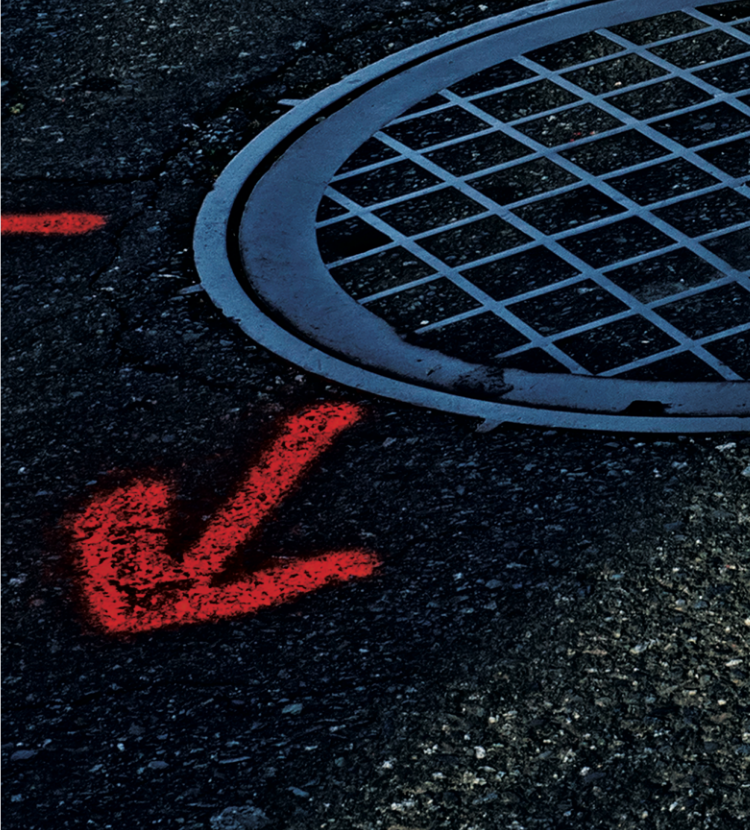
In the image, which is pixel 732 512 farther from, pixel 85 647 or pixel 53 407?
pixel 53 407

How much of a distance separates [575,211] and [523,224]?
0.47 ft

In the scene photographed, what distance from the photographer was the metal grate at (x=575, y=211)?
2715mm

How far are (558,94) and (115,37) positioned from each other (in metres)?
1.58

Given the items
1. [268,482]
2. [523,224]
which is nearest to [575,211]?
[523,224]

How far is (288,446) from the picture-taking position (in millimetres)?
2551

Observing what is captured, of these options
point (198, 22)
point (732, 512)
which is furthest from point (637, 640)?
point (198, 22)

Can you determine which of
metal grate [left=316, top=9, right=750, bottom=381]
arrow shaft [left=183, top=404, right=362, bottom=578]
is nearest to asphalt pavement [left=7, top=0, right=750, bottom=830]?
arrow shaft [left=183, top=404, right=362, bottom=578]

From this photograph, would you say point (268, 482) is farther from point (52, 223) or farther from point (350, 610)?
point (52, 223)

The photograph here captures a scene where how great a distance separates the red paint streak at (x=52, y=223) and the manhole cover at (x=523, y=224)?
31cm

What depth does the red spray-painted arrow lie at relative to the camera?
223 centimetres

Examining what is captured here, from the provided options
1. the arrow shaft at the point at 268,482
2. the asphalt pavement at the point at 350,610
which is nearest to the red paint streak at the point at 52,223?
the asphalt pavement at the point at 350,610

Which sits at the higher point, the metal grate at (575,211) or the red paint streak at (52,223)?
the metal grate at (575,211)

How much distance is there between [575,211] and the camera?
308cm

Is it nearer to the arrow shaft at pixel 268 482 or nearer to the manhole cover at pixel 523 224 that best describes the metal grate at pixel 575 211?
the manhole cover at pixel 523 224
